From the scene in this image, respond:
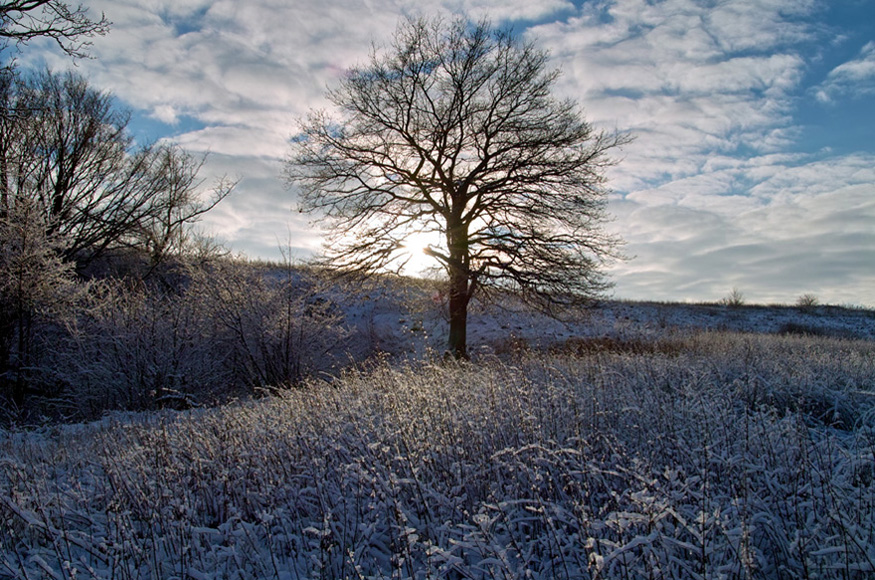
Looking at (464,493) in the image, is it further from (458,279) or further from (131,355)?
(131,355)

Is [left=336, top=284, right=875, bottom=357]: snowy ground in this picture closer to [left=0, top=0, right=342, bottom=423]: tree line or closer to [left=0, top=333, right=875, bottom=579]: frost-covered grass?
[left=0, top=0, right=342, bottom=423]: tree line

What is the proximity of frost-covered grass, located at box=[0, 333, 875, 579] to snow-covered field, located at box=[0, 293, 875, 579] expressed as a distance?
23mm

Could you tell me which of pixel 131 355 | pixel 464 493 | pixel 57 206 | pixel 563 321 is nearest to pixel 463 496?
pixel 464 493

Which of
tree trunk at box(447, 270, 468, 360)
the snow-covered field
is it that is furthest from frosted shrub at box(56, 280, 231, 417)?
tree trunk at box(447, 270, 468, 360)

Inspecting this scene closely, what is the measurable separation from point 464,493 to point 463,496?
0.13 m

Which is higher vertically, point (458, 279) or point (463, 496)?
point (458, 279)

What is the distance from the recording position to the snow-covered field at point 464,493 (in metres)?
2.72

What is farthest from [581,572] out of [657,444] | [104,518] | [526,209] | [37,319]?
[37,319]

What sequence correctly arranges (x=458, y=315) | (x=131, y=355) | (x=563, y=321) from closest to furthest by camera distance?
1. (x=131, y=355)
2. (x=458, y=315)
3. (x=563, y=321)

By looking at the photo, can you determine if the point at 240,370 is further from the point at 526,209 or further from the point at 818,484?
the point at 818,484

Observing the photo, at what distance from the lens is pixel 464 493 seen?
11.8 feet

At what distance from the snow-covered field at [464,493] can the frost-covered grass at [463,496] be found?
0.02 m

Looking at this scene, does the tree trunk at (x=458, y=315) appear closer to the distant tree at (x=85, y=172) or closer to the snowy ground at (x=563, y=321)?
the snowy ground at (x=563, y=321)

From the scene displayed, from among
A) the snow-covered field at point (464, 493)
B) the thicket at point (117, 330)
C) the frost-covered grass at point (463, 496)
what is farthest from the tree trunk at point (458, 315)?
the frost-covered grass at point (463, 496)
